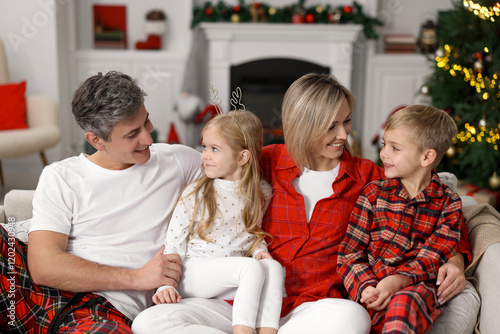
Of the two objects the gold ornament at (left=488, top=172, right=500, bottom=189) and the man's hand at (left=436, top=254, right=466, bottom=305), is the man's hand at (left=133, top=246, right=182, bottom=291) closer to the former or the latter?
the man's hand at (left=436, top=254, right=466, bottom=305)

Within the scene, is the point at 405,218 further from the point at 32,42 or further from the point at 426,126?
the point at 32,42

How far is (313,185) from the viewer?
1719mm

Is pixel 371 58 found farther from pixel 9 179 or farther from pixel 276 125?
pixel 9 179

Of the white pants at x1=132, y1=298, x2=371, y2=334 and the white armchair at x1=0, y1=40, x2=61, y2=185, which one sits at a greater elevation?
the white armchair at x1=0, y1=40, x2=61, y2=185

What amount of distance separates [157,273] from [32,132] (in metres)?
2.61

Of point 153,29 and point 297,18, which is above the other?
point 297,18

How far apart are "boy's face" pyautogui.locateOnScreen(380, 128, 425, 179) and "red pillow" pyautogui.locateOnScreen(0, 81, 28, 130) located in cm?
308

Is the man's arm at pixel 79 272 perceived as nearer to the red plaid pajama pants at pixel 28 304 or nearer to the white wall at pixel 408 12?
the red plaid pajama pants at pixel 28 304

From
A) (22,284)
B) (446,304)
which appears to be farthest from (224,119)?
(446,304)

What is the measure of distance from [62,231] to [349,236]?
2.90 feet

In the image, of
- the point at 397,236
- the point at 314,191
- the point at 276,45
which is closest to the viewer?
the point at 397,236

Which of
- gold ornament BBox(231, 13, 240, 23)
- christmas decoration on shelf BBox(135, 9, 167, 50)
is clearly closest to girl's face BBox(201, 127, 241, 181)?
gold ornament BBox(231, 13, 240, 23)

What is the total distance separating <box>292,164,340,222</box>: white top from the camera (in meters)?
1.70

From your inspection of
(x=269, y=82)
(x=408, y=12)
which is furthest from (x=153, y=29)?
(x=408, y=12)
